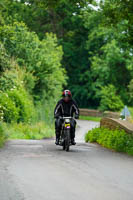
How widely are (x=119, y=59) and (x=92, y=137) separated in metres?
36.8

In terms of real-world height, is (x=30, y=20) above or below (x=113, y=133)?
above

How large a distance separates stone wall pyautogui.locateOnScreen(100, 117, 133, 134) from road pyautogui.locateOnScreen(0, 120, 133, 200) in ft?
12.5

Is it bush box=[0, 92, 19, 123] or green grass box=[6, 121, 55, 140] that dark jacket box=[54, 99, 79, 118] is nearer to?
green grass box=[6, 121, 55, 140]

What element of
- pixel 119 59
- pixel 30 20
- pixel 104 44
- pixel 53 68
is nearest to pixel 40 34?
pixel 30 20

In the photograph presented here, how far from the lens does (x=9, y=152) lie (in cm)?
1429

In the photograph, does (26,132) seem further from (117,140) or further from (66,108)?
(66,108)

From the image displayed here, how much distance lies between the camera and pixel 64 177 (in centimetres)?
968

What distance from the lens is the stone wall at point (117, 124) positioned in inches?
701

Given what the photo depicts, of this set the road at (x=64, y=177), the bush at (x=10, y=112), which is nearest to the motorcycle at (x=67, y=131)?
the road at (x=64, y=177)

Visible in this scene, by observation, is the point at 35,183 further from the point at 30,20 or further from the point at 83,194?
the point at 30,20

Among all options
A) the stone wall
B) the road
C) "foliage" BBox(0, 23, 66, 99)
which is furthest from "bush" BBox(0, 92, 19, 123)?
the road

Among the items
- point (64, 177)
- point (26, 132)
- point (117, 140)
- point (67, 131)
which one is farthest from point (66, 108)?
point (26, 132)

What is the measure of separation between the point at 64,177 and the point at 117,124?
9.61 m

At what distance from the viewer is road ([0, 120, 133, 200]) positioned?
8.10 meters
